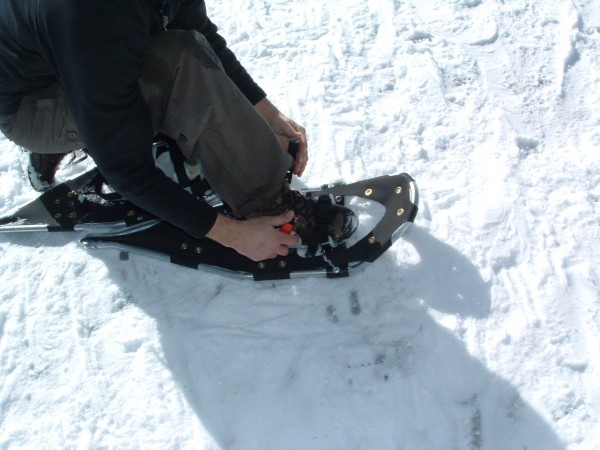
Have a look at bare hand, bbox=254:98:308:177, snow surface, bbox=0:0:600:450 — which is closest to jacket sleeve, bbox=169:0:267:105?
bare hand, bbox=254:98:308:177

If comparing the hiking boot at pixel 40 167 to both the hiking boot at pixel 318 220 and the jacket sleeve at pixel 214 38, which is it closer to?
the jacket sleeve at pixel 214 38

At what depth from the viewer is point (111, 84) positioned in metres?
1.75

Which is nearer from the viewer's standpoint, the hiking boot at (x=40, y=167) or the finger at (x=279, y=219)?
the finger at (x=279, y=219)

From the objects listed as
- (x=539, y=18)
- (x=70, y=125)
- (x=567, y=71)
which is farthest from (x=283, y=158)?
(x=539, y=18)

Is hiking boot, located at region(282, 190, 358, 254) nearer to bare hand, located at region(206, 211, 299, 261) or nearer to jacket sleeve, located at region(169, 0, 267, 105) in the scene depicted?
bare hand, located at region(206, 211, 299, 261)

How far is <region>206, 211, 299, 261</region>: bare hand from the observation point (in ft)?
7.59

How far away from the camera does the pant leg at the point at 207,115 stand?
2.20 metres

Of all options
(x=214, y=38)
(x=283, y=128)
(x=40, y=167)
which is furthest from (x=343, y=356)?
(x=40, y=167)

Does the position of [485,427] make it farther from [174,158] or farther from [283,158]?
[174,158]

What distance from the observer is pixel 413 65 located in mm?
3551

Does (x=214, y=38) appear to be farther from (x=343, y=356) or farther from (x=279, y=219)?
(x=343, y=356)

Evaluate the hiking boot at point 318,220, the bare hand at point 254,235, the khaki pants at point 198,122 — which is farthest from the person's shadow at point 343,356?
the khaki pants at point 198,122

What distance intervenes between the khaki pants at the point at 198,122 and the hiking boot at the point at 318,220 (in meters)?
0.16

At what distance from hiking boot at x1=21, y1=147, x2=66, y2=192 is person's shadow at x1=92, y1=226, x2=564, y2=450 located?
2.14 ft
